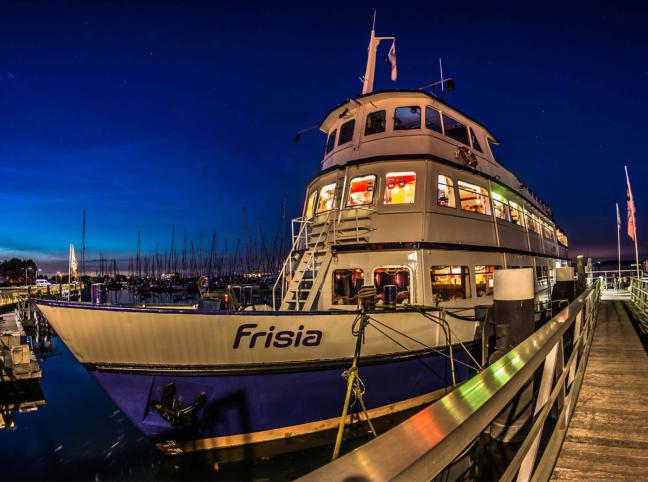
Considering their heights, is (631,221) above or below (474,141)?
below

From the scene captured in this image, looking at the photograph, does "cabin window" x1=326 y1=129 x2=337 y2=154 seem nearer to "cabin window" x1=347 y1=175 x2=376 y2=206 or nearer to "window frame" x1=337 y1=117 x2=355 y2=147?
"window frame" x1=337 y1=117 x2=355 y2=147

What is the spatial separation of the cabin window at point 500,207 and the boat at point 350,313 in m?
0.06

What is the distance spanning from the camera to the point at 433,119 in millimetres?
10344

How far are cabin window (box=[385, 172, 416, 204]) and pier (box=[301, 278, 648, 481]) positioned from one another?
4.50 meters

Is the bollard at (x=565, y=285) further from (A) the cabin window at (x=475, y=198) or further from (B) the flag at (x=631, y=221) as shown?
(B) the flag at (x=631, y=221)

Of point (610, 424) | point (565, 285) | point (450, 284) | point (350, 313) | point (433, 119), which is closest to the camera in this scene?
point (610, 424)

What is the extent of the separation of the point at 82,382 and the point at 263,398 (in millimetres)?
12073

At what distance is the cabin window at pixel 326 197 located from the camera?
34.1ft

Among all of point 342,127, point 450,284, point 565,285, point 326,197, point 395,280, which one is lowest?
point 565,285

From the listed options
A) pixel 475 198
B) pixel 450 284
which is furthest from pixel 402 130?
pixel 450 284

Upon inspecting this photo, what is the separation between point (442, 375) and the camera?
27.5 ft

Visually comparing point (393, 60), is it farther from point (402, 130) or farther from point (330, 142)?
point (402, 130)

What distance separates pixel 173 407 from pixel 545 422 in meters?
5.18

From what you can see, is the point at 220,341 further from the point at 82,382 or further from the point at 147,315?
the point at 82,382
